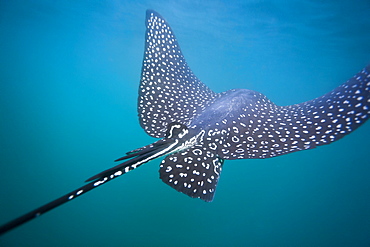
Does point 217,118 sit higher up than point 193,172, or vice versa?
point 217,118

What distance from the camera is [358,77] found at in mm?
3084

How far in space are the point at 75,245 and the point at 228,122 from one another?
27.5 feet

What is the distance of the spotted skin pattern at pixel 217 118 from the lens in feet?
8.81

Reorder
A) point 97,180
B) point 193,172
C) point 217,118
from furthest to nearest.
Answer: point 217,118
point 193,172
point 97,180

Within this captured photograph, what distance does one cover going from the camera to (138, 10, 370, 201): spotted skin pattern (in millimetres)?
2686

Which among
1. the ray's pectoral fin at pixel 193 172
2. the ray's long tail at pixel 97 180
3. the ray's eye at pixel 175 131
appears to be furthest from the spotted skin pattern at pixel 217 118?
the ray's long tail at pixel 97 180

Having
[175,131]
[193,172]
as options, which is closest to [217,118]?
[175,131]

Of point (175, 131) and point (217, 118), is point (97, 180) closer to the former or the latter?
point (175, 131)

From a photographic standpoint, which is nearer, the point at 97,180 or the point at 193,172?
the point at 97,180

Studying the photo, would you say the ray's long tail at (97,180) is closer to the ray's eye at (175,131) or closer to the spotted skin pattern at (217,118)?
the ray's eye at (175,131)

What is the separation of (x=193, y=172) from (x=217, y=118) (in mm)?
1208

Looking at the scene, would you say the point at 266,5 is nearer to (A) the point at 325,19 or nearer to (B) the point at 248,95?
(A) the point at 325,19

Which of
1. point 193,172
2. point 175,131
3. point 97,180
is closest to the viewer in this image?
point 97,180

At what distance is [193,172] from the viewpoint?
268 cm
